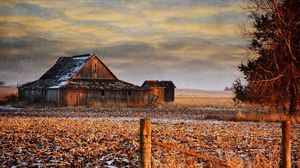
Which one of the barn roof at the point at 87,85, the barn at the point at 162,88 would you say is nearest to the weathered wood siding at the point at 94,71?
the barn roof at the point at 87,85

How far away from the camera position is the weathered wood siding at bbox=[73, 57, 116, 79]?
58300mm

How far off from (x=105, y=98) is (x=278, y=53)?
32.6 m

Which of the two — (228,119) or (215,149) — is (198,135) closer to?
(215,149)

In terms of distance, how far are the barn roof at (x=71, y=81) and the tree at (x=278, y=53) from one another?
94.0ft

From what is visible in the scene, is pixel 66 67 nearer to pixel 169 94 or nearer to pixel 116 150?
pixel 169 94

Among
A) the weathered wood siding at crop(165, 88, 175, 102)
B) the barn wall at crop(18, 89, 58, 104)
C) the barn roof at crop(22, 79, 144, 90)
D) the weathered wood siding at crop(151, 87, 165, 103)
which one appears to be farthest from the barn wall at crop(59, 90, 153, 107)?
the weathered wood siding at crop(165, 88, 175, 102)

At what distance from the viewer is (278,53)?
27.5 m

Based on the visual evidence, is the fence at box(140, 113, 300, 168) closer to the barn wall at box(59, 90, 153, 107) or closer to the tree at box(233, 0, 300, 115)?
the tree at box(233, 0, 300, 115)

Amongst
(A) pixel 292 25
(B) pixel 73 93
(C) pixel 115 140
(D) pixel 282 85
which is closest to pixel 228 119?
(D) pixel 282 85

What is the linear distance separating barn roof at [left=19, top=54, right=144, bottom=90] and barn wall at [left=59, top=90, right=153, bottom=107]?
702mm

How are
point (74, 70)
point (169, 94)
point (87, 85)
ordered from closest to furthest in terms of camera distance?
point (87, 85) < point (74, 70) < point (169, 94)

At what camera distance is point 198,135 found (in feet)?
59.7

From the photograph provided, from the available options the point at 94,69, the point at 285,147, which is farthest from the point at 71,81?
the point at 285,147

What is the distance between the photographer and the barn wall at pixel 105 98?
53688mm
